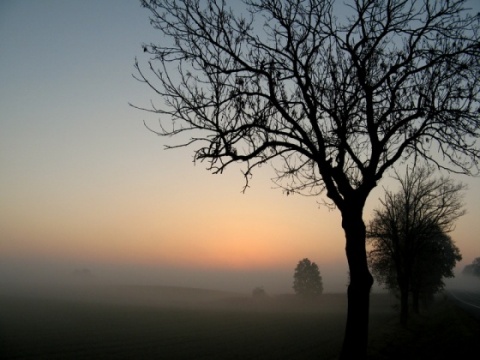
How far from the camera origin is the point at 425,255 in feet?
109

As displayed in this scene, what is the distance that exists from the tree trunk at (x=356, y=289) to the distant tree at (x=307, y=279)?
3325 inches

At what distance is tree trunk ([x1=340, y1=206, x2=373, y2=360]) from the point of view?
7.39 metres

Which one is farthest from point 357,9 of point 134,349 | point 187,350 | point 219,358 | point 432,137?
point 134,349

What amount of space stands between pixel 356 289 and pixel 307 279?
86.2 metres

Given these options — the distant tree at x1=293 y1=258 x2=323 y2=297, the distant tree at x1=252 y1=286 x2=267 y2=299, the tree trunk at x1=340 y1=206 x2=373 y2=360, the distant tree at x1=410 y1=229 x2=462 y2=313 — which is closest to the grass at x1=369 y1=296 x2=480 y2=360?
the tree trunk at x1=340 y1=206 x2=373 y2=360

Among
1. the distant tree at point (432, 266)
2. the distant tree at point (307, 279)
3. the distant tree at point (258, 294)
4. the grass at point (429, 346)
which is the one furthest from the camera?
the distant tree at point (258, 294)

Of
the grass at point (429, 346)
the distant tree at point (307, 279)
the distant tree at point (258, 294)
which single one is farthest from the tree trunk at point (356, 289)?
the distant tree at point (258, 294)

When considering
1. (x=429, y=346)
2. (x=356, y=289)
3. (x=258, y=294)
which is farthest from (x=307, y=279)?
(x=356, y=289)

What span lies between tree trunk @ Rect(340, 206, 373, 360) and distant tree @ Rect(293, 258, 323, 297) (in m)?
84.5

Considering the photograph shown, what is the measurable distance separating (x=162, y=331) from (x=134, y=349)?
11.6 m

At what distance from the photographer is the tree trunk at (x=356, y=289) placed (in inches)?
291

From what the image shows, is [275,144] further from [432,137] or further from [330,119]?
[432,137]

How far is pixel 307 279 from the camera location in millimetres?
88812

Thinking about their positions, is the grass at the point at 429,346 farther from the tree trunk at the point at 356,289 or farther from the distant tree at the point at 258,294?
the distant tree at the point at 258,294
